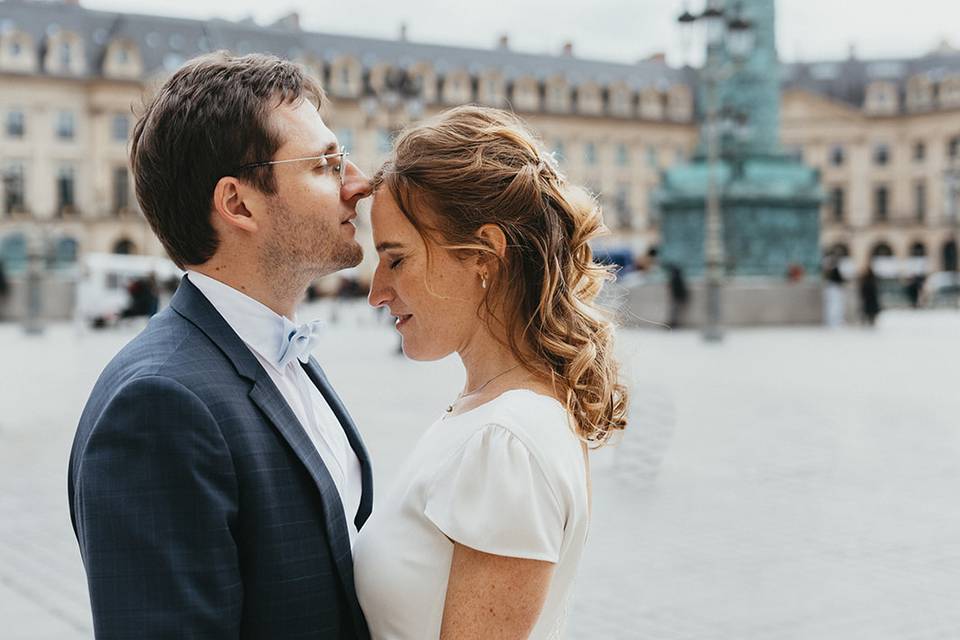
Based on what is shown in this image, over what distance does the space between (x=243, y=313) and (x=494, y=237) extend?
0.46 meters

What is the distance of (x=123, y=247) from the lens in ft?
251

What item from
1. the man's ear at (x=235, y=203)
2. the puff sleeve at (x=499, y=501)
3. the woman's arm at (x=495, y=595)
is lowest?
the woman's arm at (x=495, y=595)

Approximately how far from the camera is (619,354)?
2.67 metres

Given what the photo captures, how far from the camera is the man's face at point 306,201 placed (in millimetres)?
2281

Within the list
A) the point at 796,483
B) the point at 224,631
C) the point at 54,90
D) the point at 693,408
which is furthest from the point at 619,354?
the point at 54,90

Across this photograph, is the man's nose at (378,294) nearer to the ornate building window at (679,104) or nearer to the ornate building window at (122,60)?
the ornate building window at (122,60)

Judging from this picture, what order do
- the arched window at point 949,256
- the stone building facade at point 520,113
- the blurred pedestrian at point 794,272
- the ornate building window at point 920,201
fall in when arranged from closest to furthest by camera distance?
1. the blurred pedestrian at point 794,272
2. the stone building facade at point 520,113
3. the arched window at point 949,256
4. the ornate building window at point 920,201

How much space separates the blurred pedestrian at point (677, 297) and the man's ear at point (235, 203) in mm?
29820

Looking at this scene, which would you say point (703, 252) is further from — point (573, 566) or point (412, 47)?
point (412, 47)

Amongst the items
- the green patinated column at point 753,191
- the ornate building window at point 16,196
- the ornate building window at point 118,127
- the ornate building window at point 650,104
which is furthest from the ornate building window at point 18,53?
the green patinated column at point 753,191

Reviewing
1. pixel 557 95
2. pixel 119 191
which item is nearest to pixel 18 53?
pixel 119 191

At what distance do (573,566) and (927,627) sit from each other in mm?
4196

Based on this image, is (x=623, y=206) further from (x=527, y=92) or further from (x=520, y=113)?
(x=520, y=113)

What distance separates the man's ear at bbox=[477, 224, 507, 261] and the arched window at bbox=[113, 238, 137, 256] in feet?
252
